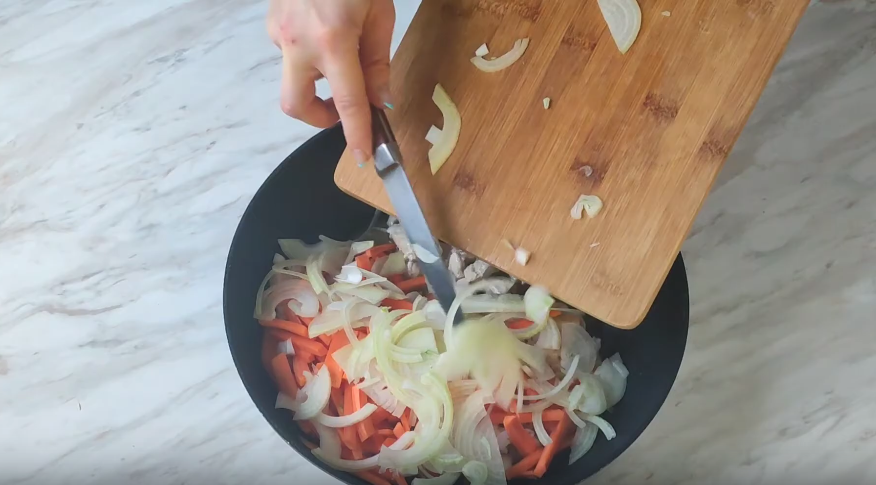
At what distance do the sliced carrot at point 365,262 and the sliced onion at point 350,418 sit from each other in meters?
0.19

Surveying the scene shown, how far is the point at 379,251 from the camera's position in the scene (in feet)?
3.20

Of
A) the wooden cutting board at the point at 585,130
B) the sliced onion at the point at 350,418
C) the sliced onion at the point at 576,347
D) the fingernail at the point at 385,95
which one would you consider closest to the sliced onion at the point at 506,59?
the wooden cutting board at the point at 585,130

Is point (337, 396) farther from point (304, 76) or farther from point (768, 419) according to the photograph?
point (768, 419)

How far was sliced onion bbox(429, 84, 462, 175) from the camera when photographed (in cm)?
80

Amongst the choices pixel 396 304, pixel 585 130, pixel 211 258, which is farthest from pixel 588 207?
pixel 211 258

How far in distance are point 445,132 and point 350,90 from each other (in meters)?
0.13

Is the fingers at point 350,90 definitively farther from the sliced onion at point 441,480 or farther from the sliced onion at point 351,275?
the sliced onion at point 441,480

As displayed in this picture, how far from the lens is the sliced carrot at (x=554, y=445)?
2.75ft

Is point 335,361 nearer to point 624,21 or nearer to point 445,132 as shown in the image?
point 445,132

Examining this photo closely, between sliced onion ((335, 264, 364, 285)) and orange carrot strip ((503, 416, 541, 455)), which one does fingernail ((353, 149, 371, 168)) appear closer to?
sliced onion ((335, 264, 364, 285))

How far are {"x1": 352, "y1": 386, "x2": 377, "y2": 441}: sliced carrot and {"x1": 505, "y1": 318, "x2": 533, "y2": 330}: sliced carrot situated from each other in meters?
0.21

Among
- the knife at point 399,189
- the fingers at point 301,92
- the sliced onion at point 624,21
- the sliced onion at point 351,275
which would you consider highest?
the sliced onion at point 624,21

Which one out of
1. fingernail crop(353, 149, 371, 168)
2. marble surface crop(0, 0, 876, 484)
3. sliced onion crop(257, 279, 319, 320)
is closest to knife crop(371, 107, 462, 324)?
fingernail crop(353, 149, 371, 168)

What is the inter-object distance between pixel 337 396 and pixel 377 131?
364mm
